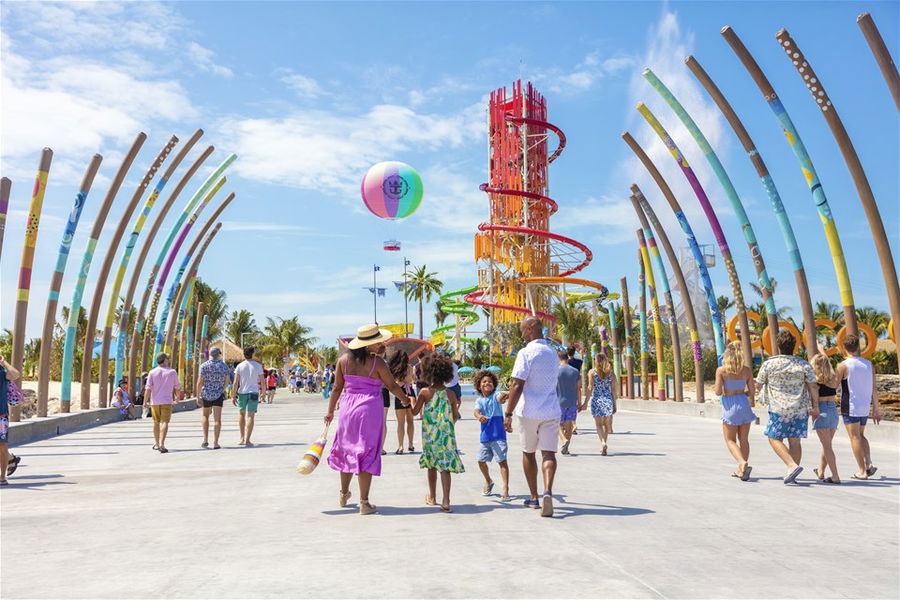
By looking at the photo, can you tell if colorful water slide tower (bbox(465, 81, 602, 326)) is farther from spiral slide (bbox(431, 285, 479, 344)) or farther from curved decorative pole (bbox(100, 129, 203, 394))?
curved decorative pole (bbox(100, 129, 203, 394))

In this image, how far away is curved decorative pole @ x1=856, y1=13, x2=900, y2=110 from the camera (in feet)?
42.2

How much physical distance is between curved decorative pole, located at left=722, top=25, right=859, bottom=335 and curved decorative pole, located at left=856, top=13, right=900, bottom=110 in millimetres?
3226

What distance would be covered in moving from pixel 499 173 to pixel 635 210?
38.9 metres

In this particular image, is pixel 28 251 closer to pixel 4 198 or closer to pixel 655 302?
pixel 4 198

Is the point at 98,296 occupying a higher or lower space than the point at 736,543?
higher

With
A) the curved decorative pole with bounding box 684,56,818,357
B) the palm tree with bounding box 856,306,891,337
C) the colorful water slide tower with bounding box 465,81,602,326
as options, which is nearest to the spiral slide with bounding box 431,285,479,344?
the colorful water slide tower with bounding box 465,81,602,326

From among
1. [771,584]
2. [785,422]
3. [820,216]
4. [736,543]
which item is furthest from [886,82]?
[771,584]

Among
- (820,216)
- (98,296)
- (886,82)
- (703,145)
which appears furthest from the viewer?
(98,296)

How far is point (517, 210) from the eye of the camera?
6475cm

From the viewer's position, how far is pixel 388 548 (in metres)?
5.90

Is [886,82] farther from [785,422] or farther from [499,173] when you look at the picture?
[499,173]

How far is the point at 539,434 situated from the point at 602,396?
589 cm

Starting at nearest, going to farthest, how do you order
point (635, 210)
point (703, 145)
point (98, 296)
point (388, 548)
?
point (388, 548) → point (703, 145) → point (98, 296) → point (635, 210)

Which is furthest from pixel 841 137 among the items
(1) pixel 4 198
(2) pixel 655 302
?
(2) pixel 655 302
